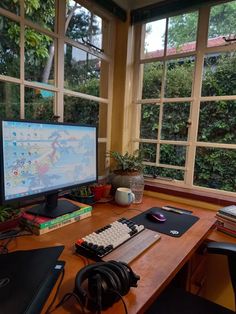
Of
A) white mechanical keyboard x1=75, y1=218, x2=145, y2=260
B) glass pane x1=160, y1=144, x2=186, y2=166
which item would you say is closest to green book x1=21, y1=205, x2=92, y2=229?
white mechanical keyboard x1=75, y1=218, x2=145, y2=260

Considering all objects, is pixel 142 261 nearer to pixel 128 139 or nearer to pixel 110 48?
pixel 128 139

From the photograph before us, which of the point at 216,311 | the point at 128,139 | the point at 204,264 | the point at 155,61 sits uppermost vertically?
the point at 155,61

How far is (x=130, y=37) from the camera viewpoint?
5.85 feet

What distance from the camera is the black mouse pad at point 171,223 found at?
1.03 metres

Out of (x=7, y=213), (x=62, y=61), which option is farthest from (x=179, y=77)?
(x=7, y=213)

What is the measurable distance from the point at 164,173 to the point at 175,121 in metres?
0.41

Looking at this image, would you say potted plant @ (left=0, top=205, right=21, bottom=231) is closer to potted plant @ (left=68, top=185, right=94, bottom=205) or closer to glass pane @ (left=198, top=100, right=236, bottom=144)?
potted plant @ (left=68, top=185, right=94, bottom=205)

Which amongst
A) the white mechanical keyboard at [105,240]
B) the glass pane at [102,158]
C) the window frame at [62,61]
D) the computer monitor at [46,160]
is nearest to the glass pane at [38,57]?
the window frame at [62,61]

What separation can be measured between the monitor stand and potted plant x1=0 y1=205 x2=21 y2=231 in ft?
0.24

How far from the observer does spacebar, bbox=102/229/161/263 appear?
2.50ft

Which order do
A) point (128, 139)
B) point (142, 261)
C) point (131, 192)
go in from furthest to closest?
point (128, 139) < point (131, 192) < point (142, 261)

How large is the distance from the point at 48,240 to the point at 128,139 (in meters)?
1.17

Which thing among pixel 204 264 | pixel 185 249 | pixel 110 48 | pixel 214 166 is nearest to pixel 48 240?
pixel 185 249

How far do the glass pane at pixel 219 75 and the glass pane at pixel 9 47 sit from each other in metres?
1.20
